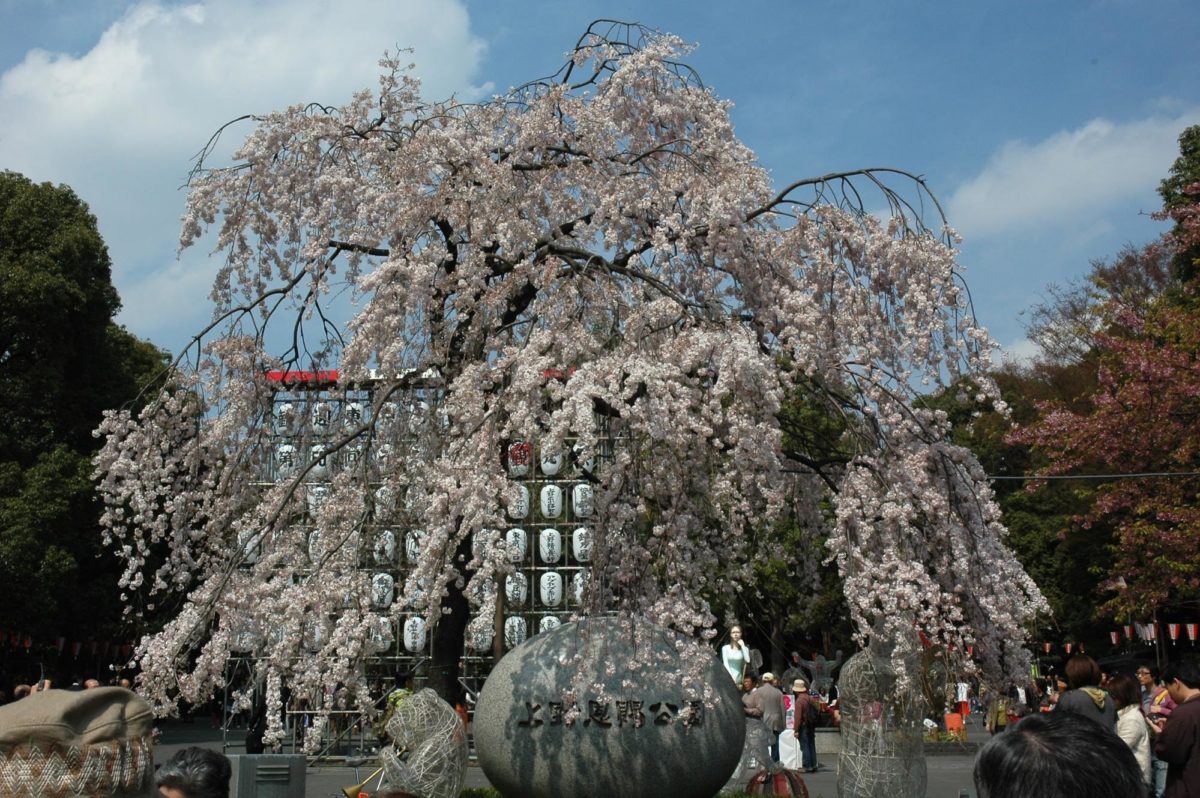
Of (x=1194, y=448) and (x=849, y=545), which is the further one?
(x=1194, y=448)

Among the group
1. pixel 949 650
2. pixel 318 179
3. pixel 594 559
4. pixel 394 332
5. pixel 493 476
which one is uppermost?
pixel 318 179

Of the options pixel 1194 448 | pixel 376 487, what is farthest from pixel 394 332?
pixel 1194 448

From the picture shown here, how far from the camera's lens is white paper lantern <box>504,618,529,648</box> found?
22.0m

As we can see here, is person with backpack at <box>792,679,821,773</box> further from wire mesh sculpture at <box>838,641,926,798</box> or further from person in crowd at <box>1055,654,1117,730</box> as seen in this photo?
person in crowd at <box>1055,654,1117,730</box>

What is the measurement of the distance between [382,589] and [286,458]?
247cm

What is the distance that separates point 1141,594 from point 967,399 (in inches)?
569

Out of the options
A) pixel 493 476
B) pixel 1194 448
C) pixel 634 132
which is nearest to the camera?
pixel 493 476

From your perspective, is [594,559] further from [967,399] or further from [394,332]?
[967,399]

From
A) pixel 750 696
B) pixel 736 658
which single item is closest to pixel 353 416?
pixel 750 696

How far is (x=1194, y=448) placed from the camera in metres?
20.8

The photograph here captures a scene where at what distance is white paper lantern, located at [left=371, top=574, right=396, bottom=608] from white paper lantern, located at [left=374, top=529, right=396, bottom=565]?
0.67 ft

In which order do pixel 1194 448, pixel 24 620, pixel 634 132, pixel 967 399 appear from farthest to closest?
pixel 24 620, pixel 1194 448, pixel 634 132, pixel 967 399

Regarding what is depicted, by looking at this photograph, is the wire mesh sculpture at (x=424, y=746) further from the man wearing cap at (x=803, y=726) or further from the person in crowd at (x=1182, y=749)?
the man wearing cap at (x=803, y=726)

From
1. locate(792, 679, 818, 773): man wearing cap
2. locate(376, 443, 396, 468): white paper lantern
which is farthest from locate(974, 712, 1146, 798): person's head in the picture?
locate(792, 679, 818, 773): man wearing cap
